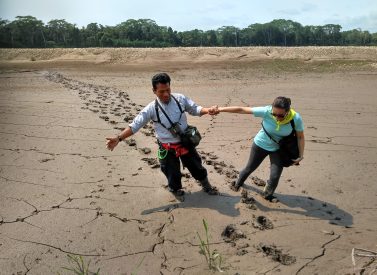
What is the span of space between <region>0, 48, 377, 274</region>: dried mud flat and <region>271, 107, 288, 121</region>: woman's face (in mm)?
990

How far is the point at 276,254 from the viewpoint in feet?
10.6

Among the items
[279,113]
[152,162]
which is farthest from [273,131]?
[152,162]

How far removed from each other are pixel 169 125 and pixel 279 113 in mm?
1115

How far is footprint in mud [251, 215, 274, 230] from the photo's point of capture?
3.71 meters

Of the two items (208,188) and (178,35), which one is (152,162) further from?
(178,35)

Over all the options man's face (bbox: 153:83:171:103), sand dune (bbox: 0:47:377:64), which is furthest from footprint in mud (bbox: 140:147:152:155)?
sand dune (bbox: 0:47:377:64)

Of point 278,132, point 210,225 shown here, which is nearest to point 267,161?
point 278,132

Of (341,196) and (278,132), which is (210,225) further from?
(341,196)

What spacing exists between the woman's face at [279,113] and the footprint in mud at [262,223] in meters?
0.98

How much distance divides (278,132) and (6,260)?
2719 millimetres

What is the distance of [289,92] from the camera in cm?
1118

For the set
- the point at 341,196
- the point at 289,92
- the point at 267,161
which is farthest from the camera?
the point at 289,92

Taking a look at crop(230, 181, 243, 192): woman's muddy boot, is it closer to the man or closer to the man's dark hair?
the man

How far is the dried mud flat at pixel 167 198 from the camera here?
10.7ft
